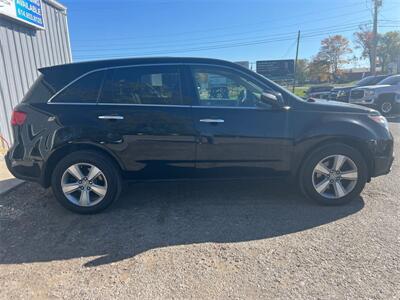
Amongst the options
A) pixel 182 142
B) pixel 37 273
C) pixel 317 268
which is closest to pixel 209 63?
pixel 182 142

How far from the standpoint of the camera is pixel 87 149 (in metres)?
3.48

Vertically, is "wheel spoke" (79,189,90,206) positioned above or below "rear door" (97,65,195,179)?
below

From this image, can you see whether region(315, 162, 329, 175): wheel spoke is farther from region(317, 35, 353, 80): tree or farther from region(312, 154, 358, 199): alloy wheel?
region(317, 35, 353, 80): tree

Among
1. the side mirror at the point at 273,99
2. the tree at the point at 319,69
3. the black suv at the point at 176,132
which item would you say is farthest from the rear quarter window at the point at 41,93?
the tree at the point at 319,69

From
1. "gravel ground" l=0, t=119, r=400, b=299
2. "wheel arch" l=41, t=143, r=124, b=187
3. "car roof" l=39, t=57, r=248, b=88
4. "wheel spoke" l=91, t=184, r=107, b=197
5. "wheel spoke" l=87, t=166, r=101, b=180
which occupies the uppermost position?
"car roof" l=39, t=57, r=248, b=88

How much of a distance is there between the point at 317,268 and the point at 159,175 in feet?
6.65

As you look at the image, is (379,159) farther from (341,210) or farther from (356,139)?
(341,210)

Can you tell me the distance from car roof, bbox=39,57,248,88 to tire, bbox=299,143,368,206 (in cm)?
148

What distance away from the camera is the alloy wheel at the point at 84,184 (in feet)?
11.4

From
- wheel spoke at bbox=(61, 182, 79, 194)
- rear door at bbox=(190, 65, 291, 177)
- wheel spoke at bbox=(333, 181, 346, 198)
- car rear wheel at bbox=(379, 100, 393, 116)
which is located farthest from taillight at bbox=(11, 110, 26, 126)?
car rear wheel at bbox=(379, 100, 393, 116)

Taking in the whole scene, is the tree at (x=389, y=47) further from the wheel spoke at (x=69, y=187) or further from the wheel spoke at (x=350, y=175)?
the wheel spoke at (x=69, y=187)

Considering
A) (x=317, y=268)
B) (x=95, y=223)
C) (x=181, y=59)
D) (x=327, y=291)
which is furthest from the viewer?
(x=181, y=59)

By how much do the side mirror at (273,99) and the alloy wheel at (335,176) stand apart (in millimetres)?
910

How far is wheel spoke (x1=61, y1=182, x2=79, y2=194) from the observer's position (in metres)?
3.48
